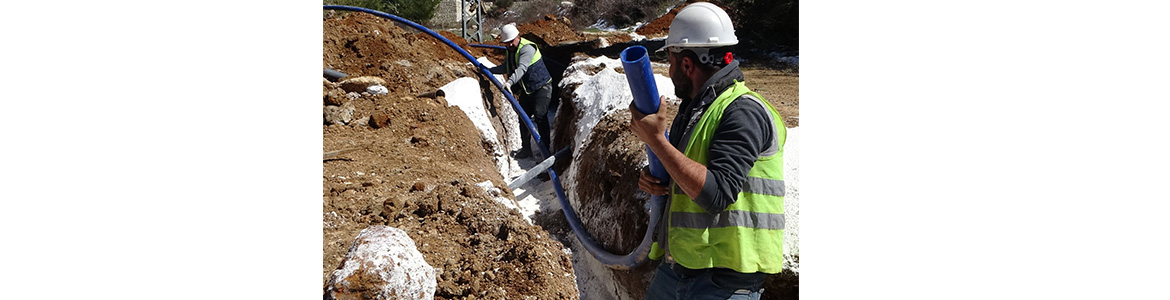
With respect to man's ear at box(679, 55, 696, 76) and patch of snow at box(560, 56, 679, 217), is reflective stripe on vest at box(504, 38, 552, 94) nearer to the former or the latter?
patch of snow at box(560, 56, 679, 217)

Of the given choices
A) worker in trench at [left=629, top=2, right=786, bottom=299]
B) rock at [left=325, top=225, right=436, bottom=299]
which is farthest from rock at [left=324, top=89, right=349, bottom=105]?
worker in trench at [left=629, top=2, right=786, bottom=299]

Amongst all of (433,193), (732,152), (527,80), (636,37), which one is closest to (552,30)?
(636,37)

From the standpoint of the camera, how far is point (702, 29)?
1804mm

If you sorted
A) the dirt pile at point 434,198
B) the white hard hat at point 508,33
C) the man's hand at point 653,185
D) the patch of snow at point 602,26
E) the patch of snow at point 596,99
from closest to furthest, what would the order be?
the man's hand at point 653,185, the dirt pile at point 434,198, the patch of snow at point 596,99, the white hard hat at point 508,33, the patch of snow at point 602,26

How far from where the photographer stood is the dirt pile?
8.90ft

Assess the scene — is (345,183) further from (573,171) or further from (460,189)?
(573,171)

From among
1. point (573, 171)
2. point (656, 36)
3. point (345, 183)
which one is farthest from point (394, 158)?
point (656, 36)

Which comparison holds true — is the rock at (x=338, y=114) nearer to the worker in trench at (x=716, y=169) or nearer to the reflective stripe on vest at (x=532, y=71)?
the reflective stripe on vest at (x=532, y=71)

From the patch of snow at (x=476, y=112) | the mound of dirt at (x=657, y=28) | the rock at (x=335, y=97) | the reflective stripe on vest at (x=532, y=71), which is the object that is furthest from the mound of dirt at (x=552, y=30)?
the rock at (x=335, y=97)

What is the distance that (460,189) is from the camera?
3.26 meters

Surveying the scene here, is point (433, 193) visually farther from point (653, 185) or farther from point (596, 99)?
point (596, 99)

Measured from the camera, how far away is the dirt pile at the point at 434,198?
2713 mm

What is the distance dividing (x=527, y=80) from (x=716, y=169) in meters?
4.70

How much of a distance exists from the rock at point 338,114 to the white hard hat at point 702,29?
3.12 metres
